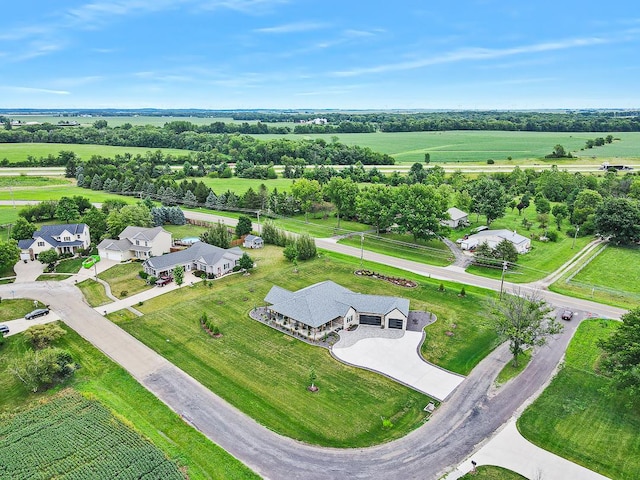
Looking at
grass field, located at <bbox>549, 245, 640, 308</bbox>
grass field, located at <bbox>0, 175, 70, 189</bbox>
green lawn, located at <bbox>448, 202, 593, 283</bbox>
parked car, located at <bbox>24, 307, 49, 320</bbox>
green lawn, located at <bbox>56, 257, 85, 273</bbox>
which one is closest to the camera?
parked car, located at <bbox>24, 307, 49, 320</bbox>

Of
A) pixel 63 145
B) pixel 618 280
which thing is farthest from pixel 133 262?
pixel 63 145

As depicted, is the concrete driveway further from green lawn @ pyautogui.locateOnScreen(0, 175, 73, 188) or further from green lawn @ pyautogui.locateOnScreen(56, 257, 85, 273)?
green lawn @ pyautogui.locateOnScreen(0, 175, 73, 188)

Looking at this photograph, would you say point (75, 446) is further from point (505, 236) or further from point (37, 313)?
point (505, 236)

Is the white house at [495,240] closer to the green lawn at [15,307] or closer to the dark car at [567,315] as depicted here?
the dark car at [567,315]

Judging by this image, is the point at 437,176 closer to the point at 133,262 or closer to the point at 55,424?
the point at 133,262

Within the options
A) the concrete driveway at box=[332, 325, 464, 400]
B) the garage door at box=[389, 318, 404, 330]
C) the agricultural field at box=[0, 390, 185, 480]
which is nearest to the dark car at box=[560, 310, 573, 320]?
the concrete driveway at box=[332, 325, 464, 400]

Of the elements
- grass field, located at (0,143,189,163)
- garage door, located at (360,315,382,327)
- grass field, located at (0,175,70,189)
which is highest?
grass field, located at (0,143,189,163)
